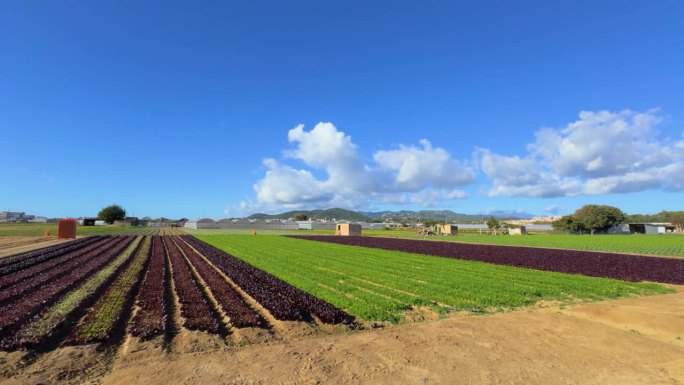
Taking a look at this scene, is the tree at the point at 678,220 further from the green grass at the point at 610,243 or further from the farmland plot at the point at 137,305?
the farmland plot at the point at 137,305

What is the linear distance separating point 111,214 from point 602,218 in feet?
616

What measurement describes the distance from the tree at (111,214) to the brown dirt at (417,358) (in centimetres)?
17795

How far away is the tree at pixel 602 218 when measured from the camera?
119 metres

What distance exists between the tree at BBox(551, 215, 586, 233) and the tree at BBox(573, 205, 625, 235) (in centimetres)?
132

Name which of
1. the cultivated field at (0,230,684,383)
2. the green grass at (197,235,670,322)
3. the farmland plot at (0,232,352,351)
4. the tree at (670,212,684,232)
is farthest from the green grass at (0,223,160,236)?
the tree at (670,212,684,232)

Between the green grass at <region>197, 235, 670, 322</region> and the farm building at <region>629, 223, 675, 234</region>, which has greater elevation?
the farm building at <region>629, 223, 675, 234</region>

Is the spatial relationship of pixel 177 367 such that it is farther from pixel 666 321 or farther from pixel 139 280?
pixel 666 321

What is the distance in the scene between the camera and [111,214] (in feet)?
524

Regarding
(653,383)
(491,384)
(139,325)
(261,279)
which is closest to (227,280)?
(261,279)

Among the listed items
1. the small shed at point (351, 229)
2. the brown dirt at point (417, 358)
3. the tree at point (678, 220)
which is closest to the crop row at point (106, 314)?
the brown dirt at point (417, 358)

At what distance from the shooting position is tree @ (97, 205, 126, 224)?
160 m

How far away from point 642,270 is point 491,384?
23.2 meters

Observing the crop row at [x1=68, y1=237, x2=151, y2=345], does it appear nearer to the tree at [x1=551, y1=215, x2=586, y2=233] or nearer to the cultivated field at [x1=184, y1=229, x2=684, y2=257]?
the cultivated field at [x1=184, y1=229, x2=684, y2=257]

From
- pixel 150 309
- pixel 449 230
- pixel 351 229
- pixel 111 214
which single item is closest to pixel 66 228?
pixel 351 229
